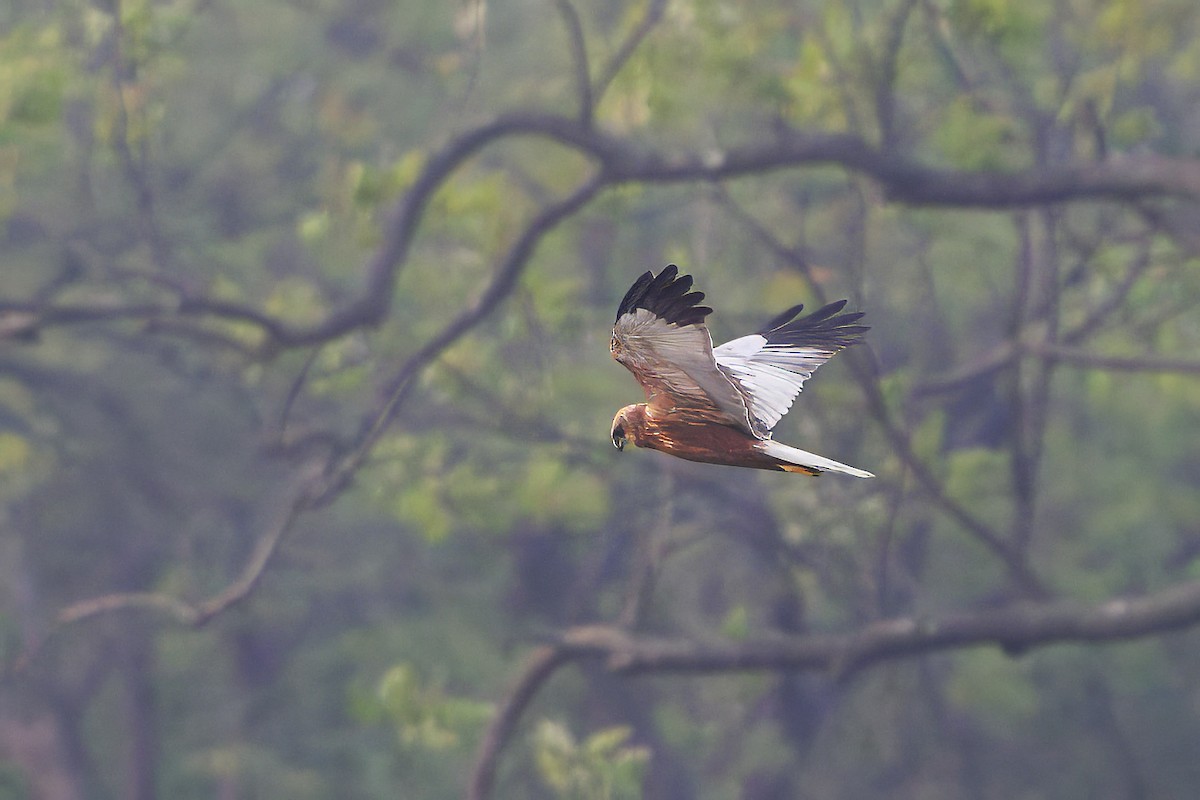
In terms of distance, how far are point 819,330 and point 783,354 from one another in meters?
0.13

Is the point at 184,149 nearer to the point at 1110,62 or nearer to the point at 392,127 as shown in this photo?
the point at 392,127

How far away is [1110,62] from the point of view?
30.5ft

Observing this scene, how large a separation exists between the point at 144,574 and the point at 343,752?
2.71m

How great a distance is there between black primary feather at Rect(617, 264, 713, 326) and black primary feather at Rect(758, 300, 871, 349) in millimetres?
942

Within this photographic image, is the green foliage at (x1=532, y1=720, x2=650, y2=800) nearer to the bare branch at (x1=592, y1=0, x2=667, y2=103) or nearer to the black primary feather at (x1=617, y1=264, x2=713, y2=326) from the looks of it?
the bare branch at (x1=592, y1=0, x2=667, y2=103)

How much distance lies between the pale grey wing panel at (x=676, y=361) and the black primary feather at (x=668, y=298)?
0.06 feet

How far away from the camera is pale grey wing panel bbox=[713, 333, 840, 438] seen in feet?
11.1

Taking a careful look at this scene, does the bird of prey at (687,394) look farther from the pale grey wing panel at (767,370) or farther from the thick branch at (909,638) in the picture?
Answer: the thick branch at (909,638)

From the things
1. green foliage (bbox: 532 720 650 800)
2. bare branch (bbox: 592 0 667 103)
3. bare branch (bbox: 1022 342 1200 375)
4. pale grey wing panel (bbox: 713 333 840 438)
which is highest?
pale grey wing panel (bbox: 713 333 840 438)

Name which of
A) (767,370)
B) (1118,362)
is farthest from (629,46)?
(767,370)

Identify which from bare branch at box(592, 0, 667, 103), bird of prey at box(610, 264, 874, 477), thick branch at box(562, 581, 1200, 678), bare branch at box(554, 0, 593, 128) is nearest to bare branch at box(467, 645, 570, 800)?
thick branch at box(562, 581, 1200, 678)

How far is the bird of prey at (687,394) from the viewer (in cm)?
273

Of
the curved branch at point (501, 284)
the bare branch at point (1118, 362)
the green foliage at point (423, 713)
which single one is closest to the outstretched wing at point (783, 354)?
the curved branch at point (501, 284)

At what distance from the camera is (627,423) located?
10.3 ft
